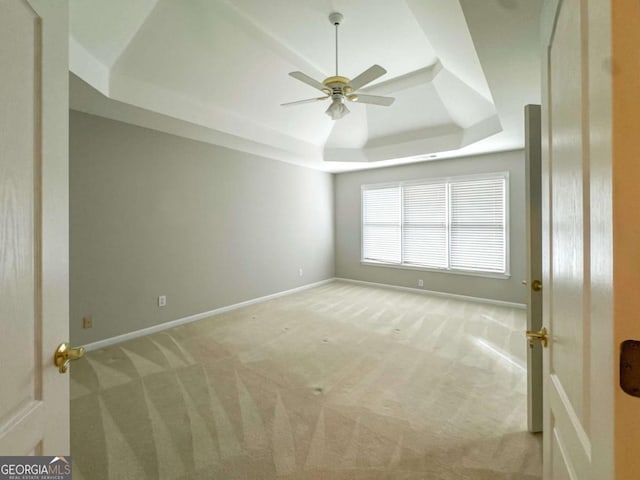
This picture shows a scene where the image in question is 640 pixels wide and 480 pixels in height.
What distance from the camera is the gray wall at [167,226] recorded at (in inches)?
121

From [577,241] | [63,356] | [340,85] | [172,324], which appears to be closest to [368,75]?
[340,85]

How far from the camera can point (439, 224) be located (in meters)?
5.25

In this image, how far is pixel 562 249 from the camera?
760 mm

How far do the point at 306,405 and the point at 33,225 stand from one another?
1.98 metres

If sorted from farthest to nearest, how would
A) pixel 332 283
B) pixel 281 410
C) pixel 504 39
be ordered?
pixel 332 283, pixel 281 410, pixel 504 39

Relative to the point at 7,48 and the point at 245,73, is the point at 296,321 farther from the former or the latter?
the point at 7,48

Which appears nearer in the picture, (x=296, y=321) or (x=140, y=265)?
(x=140, y=265)

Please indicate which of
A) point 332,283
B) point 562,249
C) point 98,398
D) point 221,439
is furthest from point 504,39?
point 332,283

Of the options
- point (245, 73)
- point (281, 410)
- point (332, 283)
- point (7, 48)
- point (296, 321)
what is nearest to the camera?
point (7, 48)

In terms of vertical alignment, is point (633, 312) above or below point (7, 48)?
below

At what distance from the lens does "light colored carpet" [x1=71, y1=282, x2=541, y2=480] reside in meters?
1.60

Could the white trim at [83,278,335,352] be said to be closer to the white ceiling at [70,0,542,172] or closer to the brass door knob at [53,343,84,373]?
the white ceiling at [70,0,542,172]

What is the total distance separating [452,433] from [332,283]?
4.60 m

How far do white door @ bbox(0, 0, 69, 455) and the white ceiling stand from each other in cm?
197
